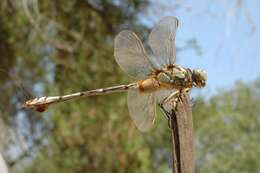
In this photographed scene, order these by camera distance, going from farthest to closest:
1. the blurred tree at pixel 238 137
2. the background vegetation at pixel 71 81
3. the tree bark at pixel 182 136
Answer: the blurred tree at pixel 238 137 → the background vegetation at pixel 71 81 → the tree bark at pixel 182 136

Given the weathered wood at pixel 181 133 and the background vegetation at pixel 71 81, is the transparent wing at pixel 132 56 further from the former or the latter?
the background vegetation at pixel 71 81

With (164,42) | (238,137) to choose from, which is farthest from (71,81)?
(238,137)

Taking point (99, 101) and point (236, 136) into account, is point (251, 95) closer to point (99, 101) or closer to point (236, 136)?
point (236, 136)

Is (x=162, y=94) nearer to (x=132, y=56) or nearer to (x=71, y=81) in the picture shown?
(x=132, y=56)

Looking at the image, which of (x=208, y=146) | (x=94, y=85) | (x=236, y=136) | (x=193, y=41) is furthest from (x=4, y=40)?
(x=236, y=136)

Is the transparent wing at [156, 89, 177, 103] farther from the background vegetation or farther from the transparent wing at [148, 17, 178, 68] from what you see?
the background vegetation

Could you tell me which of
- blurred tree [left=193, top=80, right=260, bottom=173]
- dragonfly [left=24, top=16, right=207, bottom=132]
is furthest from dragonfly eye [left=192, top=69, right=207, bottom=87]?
blurred tree [left=193, top=80, right=260, bottom=173]

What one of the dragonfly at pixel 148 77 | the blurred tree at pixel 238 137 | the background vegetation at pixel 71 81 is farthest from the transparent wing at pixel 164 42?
the blurred tree at pixel 238 137
